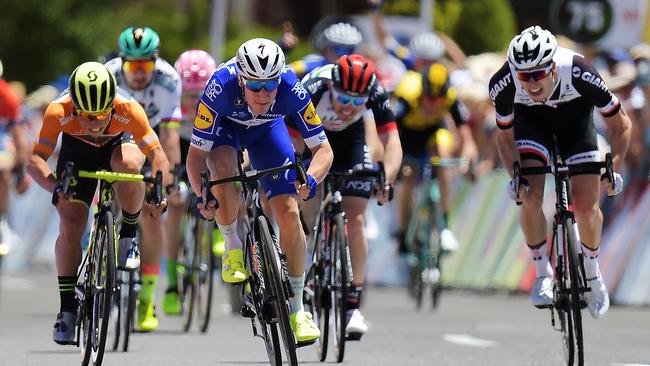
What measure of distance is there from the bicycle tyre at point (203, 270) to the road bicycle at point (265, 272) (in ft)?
12.3

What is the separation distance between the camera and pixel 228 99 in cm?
1101

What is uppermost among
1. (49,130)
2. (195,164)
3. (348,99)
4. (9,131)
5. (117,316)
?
(9,131)

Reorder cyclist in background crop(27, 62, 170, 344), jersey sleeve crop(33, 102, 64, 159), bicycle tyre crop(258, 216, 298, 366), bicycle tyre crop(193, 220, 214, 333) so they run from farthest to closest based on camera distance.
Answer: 1. bicycle tyre crop(193, 220, 214, 333)
2. jersey sleeve crop(33, 102, 64, 159)
3. cyclist in background crop(27, 62, 170, 344)
4. bicycle tyre crop(258, 216, 298, 366)

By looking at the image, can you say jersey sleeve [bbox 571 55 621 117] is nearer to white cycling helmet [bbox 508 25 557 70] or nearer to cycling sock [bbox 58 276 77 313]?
white cycling helmet [bbox 508 25 557 70]

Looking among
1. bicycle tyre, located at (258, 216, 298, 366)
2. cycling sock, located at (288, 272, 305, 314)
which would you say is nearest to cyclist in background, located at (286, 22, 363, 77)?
cycling sock, located at (288, 272, 305, 314)

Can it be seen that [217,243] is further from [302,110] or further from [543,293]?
[302,110]

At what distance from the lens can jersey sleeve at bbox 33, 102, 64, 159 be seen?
11.5 meters

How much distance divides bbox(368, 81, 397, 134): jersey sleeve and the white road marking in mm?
1793

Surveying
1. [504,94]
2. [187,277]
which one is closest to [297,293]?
[504,94]

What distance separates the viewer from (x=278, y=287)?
10.2 metres

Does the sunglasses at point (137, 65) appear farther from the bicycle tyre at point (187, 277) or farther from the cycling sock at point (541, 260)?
the cycling sock at point (541, 260)

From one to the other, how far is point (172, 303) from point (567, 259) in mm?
4432

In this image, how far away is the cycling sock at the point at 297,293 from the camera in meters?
10.9

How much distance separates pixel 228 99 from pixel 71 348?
10.1 ft
